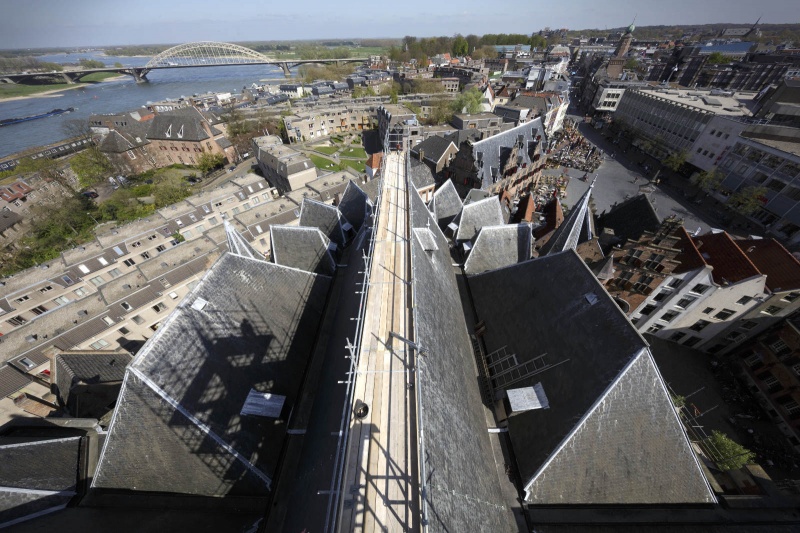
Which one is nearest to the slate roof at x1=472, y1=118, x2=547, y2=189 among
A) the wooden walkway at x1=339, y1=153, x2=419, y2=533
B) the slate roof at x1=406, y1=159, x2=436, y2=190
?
the slate roof at x1=406, y1=159, x2=436, y2=190

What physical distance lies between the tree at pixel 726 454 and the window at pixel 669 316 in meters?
13.4

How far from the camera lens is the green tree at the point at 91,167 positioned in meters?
74.2

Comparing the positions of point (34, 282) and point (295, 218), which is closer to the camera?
point (34, 282)

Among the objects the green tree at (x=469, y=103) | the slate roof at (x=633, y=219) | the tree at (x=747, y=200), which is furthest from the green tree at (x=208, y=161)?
the tree at (x=747, y=200)

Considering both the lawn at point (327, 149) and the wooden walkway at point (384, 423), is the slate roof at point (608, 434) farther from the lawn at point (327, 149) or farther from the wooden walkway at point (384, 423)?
the lawn at point (327, 149)

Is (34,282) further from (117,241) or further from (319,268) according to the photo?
(319,268)

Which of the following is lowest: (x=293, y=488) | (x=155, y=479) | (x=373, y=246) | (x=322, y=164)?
(x=322, y=164)

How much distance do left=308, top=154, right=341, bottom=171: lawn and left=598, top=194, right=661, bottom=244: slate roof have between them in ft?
209

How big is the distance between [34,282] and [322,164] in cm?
5815

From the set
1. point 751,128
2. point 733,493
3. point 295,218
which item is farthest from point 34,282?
point 751,128

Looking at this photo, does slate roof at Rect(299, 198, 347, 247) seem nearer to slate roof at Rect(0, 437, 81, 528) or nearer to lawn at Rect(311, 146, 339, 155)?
slate roof at Rect(0, 437, 81, 528)

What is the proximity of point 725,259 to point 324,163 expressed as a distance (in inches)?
3144

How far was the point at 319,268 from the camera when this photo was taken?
28.2m

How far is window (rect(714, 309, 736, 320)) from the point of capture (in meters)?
29.7
